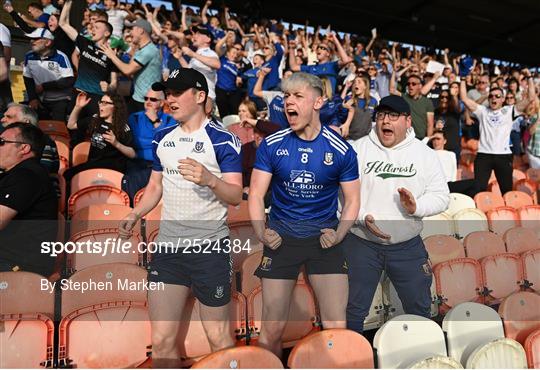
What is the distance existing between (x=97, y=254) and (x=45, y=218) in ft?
1.77

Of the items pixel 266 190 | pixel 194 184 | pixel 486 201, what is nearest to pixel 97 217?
pixel 194 184

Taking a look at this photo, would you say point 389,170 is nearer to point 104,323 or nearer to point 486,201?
point 104,323

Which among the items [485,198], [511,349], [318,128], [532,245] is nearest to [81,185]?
[318,128]

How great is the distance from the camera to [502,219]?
17.4ft

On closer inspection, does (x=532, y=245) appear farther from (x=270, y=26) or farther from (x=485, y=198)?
(x=270, y=26)

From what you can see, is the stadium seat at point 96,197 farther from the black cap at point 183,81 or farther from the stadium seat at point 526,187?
the stadium seat at point 526,187

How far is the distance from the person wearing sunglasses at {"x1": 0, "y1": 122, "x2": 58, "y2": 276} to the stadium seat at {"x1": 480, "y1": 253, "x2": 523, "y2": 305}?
3.53 metres

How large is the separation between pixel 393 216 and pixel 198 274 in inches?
53.6

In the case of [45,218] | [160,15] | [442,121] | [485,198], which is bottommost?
[45,218]

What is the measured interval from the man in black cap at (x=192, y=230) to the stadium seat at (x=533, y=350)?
70.3 inches

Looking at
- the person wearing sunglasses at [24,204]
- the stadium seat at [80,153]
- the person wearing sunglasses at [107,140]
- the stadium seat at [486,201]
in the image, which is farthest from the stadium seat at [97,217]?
the stadium seat at [486,201]

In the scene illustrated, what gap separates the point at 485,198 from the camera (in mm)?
5641

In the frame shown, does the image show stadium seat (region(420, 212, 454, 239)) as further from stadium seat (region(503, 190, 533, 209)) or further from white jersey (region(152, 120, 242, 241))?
white jersey (region(152, 120, 242, 241))

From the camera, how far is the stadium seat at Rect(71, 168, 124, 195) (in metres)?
4.17
